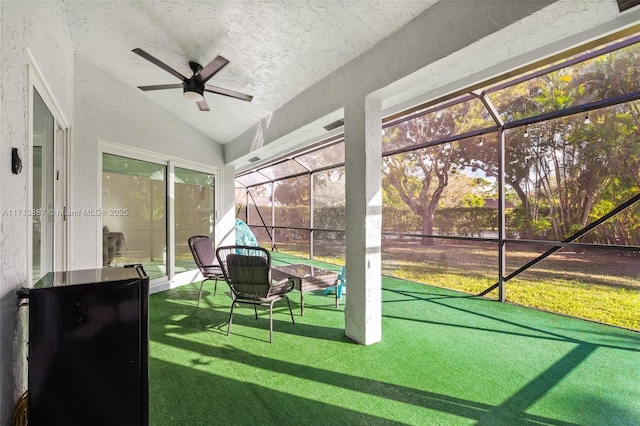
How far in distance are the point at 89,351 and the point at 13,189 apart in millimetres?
818

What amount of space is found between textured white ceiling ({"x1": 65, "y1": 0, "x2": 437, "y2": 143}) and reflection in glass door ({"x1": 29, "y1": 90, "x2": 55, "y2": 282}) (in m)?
1.18

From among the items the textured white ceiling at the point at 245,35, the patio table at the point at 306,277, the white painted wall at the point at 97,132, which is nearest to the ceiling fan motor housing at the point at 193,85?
the textured white ceiling at the point at 245,35

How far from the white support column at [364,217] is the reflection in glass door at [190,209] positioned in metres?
3.67

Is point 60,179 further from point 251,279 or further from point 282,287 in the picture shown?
point 282,287

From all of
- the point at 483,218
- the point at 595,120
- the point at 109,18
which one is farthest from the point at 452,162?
the point at 109,18

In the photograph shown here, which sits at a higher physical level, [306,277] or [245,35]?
[245,35]

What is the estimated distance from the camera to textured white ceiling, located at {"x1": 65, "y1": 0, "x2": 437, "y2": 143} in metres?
2.33

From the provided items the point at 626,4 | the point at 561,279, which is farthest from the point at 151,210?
the point at 561,279

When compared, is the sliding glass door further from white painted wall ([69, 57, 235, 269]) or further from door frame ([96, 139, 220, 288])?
white painted wall ([69, 57, 235, 269])

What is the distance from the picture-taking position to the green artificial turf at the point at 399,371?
1825mm

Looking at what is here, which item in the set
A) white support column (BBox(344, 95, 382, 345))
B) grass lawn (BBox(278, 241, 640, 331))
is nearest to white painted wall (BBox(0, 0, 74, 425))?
white support column (BBox(344, 95, 382, 345))

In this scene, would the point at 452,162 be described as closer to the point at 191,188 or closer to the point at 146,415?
the point at 191,188

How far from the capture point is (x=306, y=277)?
3523mm

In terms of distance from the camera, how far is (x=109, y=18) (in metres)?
2.86
